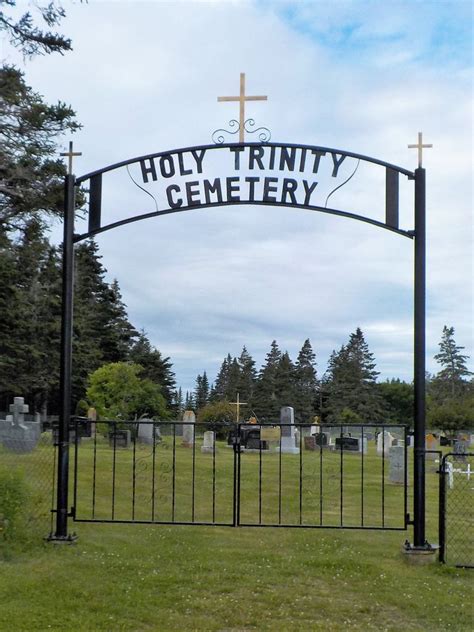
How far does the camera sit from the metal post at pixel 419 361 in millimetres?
6480

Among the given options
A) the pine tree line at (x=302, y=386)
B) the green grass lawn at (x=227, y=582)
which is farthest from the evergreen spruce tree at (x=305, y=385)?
the green grass lawn at (x=227, y=582)

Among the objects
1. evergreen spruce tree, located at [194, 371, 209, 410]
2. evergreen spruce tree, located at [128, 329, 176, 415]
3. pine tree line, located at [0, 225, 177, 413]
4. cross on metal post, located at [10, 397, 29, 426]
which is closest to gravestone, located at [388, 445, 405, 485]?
cross on metal post, located at [10, 397, 29, 426]

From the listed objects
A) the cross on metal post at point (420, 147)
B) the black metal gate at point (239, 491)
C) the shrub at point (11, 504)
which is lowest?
the black metal gate at point (239, 491)

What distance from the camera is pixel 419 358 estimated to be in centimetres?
655

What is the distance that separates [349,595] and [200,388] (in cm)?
6012

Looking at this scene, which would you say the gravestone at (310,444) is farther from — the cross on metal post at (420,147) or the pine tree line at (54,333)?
the cross on metal post at (420,147)

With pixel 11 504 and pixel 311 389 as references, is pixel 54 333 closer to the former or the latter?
pixel 311 389

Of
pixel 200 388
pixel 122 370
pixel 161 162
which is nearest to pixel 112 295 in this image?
pixel 200 388

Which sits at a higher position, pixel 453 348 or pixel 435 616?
pixel 453 348

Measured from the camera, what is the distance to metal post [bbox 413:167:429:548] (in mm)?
6480

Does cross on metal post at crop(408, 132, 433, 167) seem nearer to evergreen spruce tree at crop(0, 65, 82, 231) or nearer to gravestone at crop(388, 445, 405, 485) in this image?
gravestone at crop(388, 445, 405, 485)

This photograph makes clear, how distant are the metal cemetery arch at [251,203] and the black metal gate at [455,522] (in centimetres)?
28

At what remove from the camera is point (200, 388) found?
65.1 m

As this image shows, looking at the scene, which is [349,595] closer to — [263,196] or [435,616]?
[435,616]
